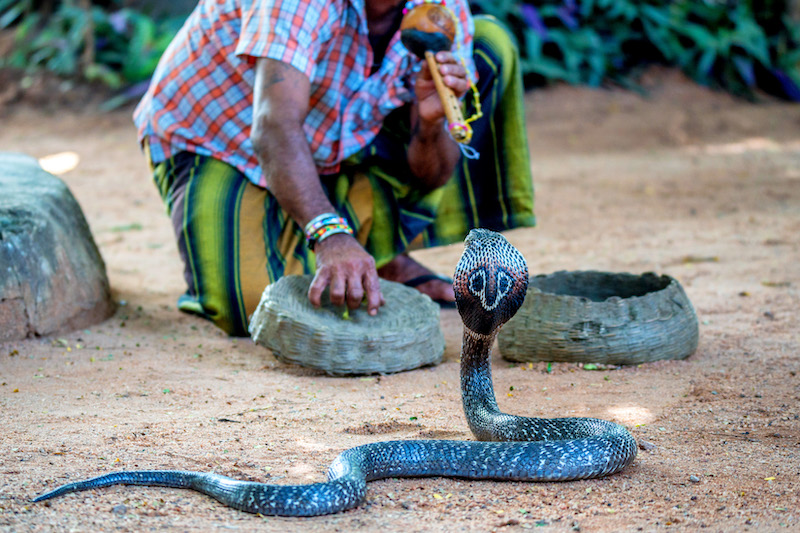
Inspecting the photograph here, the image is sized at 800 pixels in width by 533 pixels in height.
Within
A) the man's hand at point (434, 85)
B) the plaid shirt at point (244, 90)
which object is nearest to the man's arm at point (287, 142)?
the plaid shirt at point (244, 90)

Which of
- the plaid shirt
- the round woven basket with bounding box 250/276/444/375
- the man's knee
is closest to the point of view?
the round woven basket with bounding box 250/276/444/375

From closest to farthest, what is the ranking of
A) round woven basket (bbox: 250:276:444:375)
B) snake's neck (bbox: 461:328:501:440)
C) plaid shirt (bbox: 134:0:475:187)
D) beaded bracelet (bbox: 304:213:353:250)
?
snake's neck (bbox: 461:328:501:440), round woven basket (bbox: 250:276:444:375), beaded bracelet (bbox: 304:213:353:250), plaid shirt (bbox: 134:0:475:187)

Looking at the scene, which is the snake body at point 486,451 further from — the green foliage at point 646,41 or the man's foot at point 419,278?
the green foliage at point 646,41

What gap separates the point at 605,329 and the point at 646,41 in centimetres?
750

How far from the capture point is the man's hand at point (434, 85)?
332 centimetres

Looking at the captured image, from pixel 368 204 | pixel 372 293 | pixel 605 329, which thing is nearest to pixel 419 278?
pixel 368 204

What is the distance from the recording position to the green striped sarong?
3.79 meters

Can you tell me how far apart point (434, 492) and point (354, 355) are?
0.98m

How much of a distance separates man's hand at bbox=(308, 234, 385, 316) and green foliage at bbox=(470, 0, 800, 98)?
6.35 metres

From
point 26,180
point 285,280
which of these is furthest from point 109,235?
point 285,280

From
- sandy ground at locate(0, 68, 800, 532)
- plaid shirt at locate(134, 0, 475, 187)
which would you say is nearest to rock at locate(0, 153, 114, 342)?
sandy ground at locate(0, 68, 800, 532)

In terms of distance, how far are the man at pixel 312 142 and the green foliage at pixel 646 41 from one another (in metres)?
5.19

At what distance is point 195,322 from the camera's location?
386 centimetres

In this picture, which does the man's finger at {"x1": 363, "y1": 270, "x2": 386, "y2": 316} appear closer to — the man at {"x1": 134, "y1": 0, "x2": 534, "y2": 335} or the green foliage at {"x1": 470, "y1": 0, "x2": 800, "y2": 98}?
the man at {"x1": 134, "y1": 0, "x2": 534, "y2": 335}
